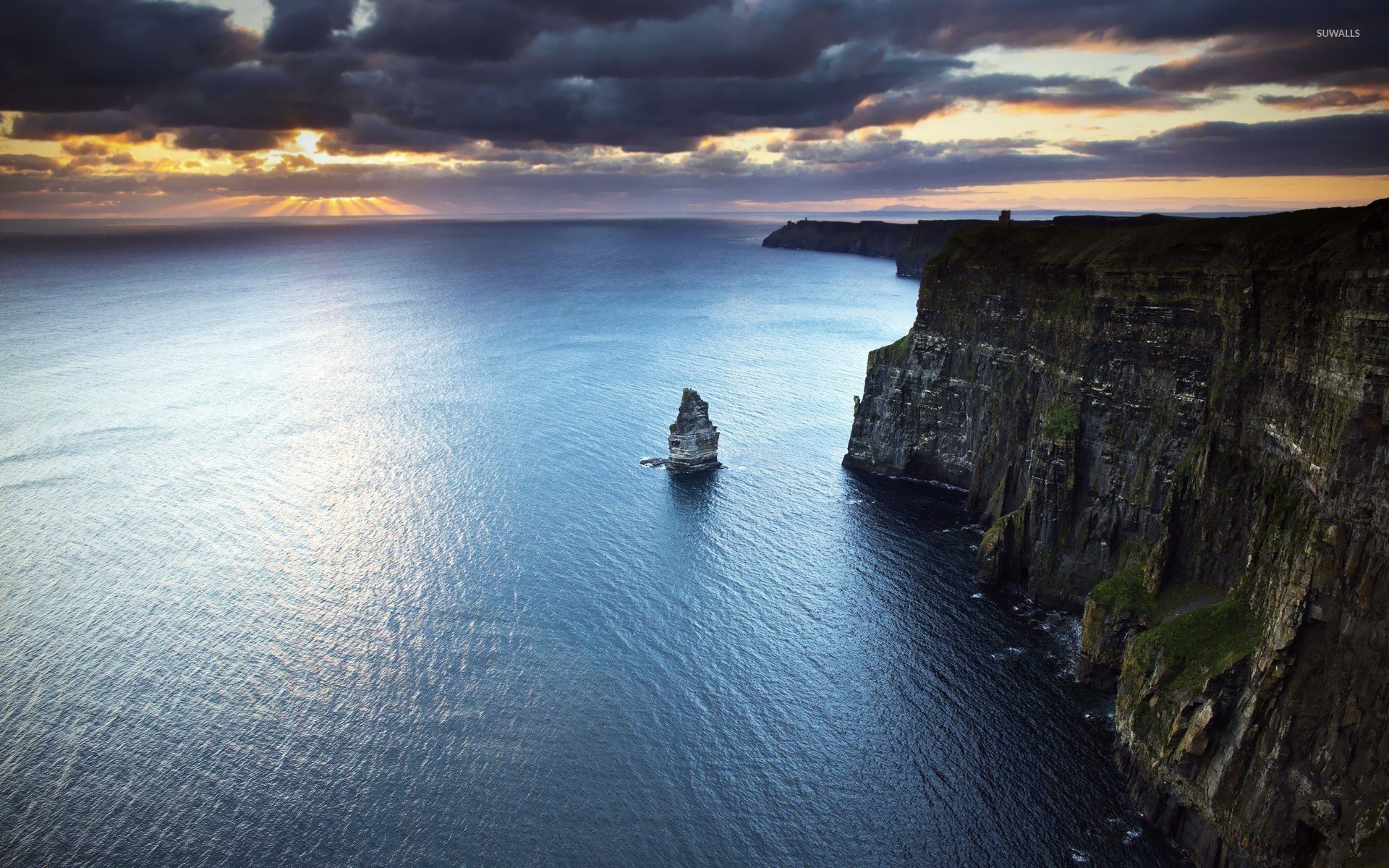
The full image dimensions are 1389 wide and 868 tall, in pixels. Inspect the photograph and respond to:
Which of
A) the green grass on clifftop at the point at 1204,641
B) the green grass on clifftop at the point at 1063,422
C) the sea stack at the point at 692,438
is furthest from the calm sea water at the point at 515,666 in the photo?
the green grass on clifftop at the point at 1063,422

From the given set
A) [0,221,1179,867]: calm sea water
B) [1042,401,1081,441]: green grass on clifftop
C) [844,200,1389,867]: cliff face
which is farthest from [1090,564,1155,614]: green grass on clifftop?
[1042,401,1081,441]: green grass on clifftop

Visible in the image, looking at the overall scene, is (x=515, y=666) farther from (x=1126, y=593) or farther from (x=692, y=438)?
(x=692, y=438)

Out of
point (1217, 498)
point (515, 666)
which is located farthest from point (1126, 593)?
point (515, 666)

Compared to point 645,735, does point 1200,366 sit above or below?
above

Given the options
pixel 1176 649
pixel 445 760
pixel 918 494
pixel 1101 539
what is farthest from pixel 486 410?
pixel 1176 649

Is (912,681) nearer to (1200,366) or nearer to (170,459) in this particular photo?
(1200,366)

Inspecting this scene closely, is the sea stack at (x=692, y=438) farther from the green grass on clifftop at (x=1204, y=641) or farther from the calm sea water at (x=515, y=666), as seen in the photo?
the green grass on clifftop at (x=1204, y=641)

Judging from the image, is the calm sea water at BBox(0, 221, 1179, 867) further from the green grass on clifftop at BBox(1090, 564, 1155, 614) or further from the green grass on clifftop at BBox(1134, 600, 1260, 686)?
the green grass on clifftop at BBox(1134, 600, 1260, 686)
